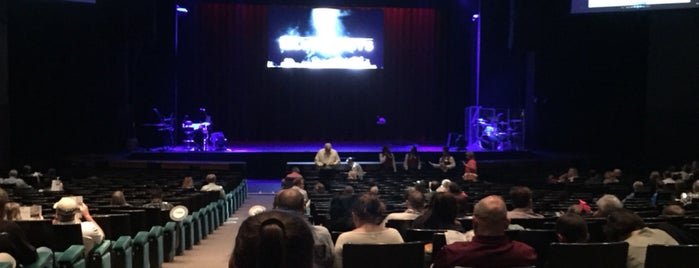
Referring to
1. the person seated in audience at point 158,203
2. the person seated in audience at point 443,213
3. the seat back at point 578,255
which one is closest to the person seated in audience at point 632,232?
the seat back at point 578,255

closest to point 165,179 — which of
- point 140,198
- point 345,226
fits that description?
point 140,198

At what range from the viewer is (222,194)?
11875mm

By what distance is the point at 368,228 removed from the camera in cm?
501

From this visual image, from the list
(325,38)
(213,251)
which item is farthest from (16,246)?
(325,38)

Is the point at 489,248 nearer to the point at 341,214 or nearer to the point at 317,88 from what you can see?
the point at 341,214

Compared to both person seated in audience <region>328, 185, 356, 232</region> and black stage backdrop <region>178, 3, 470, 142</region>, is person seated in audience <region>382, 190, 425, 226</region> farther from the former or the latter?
black stage backdrop <region>178, 3, 470, 142</region>

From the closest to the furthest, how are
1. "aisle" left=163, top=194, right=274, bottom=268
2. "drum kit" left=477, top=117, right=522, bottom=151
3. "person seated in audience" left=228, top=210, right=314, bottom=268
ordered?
"person seated in audience" left=228, top=210, right=314, bottom=268 < "aisle" left=163, top=194, right=274, bottom=268 < "drum kit" left=477, top=117, right=522, bottom=151

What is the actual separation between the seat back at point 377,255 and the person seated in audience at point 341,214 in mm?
1936

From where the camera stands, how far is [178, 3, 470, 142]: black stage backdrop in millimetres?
24859

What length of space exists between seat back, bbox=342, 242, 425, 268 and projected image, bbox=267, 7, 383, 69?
63.9 ft

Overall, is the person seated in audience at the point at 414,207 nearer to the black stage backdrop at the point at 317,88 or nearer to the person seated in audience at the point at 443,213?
the person seated in audience at the point at 443,213

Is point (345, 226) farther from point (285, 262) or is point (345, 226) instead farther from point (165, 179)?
point (165, 179)

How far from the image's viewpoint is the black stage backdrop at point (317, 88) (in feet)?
81.6

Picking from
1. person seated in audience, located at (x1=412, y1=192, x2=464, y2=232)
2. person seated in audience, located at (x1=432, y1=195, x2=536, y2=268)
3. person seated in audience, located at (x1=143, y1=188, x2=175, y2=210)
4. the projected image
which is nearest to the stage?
the projected image
